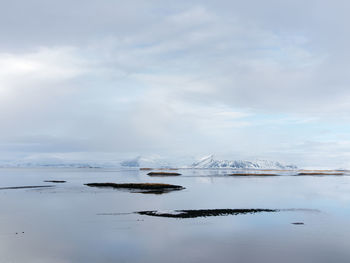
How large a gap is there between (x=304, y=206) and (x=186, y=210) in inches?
864

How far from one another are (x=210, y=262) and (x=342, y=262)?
32.8 ft

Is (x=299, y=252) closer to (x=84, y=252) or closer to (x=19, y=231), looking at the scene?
(x=84, y=252)

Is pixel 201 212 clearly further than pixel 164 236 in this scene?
Yes

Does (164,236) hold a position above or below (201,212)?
below

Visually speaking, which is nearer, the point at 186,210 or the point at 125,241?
the point at 125,241

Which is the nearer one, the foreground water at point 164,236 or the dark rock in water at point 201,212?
the foreground water at point 164,236

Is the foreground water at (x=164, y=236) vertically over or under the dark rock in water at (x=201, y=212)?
under

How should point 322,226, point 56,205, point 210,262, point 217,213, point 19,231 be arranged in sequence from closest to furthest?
1. point 210,262
2. point 19,231
3. point 322,226
4. point 217,213
5. point 56,205

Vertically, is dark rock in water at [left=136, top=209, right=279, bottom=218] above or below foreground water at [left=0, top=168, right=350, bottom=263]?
above

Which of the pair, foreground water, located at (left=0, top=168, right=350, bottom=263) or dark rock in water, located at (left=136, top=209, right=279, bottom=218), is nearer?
foreground water, located at (left=0, top=168, right=350, bottom=263)

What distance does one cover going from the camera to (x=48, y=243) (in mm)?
27297

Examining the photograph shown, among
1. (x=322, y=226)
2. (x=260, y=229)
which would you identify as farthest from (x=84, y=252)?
(x=322, y=226)

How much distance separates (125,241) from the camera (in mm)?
28016

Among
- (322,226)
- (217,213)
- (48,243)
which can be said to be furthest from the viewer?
(217,213)
